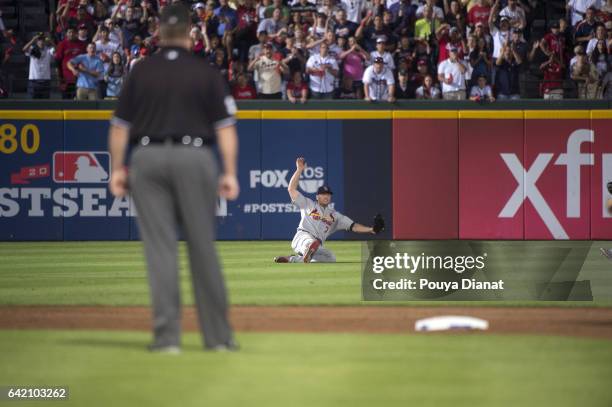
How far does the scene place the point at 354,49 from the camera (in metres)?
22.5

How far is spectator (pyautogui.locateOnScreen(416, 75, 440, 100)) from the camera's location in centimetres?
2289

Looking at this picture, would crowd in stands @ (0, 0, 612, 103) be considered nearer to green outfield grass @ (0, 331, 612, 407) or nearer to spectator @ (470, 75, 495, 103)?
spectator @ (470, 75, 495, 103)

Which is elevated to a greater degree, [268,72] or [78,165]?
[268,72]

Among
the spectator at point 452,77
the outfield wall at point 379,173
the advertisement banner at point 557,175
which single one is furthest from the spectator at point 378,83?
the advertisement banner at point 557,175

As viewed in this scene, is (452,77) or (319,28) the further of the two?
(319,28)

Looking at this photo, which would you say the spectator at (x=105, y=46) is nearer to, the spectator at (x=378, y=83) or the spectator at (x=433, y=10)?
the spectator at (x=378, y=83)

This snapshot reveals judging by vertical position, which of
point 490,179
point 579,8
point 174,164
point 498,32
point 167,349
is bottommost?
point 490,179

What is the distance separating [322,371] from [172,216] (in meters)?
1.33

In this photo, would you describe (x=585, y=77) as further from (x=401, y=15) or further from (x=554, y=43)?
(x=401, y=15)

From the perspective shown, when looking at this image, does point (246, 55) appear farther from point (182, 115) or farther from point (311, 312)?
point (182, 115)

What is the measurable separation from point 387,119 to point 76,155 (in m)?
6.32

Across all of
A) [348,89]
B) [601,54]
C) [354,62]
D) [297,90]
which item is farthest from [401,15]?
[601,54]

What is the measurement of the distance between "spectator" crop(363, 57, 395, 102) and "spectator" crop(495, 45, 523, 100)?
2.13m

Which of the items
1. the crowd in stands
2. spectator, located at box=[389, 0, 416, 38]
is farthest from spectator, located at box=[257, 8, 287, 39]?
spectator, located at box=[389, 0, 416, 38]
